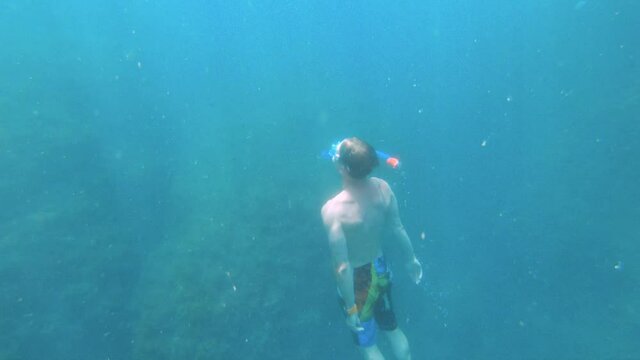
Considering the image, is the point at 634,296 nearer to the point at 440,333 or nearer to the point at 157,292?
the point at 440,333

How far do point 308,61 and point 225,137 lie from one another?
5921 mm

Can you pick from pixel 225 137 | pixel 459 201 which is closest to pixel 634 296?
pixel 459 201

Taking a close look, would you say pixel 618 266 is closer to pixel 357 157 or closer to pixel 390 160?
pixel 390 160

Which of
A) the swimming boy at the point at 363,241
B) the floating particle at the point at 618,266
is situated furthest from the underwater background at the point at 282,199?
the swimming boy at the point at 363,241

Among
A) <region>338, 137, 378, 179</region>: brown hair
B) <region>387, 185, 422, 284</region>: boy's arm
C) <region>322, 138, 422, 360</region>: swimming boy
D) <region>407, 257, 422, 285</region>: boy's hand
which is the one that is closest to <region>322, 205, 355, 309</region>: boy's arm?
<region>322, 138, 422, 360</region>: swimming boy

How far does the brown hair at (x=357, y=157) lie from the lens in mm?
4207

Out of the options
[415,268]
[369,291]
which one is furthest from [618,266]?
[369,291]

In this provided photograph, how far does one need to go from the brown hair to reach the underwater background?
465cm

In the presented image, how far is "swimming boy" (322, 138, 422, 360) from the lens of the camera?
4.35 meters

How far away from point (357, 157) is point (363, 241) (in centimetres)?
115

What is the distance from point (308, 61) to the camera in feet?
52.9

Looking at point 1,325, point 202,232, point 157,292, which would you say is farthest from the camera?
point 202,232

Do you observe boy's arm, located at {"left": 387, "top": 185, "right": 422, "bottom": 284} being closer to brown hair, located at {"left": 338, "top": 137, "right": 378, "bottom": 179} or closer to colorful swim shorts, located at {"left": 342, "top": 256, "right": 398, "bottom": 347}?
colorful swim shorts, located at {"left": 342, "top": 256, "right": 398, "bottom": 347}

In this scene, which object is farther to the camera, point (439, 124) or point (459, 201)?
point (439, 124)
